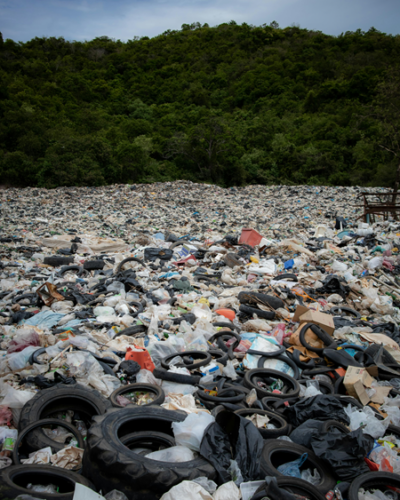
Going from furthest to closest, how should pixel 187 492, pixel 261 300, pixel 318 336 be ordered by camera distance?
pixel 261 300
pixel 318 336
pixel 187 492

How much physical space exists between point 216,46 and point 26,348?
65766 mm

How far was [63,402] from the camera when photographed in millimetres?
2359

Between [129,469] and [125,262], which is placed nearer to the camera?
[129,469]

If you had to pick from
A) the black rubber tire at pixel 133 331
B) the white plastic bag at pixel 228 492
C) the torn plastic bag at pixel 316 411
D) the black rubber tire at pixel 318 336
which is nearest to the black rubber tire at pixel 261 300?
the black rubber tire at pixel 318 336

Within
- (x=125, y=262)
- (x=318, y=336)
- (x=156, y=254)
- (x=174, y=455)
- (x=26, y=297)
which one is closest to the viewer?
(x=174, y=455)

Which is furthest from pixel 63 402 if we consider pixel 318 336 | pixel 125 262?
pixel 125 262

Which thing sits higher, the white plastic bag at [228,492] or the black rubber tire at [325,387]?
the white plastic bag at [228,492]

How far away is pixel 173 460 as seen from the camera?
1859 mm

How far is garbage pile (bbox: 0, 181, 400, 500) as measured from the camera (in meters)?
1.80

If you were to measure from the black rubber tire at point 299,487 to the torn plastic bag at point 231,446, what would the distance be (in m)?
0.13

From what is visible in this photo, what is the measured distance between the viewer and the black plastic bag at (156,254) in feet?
21.7

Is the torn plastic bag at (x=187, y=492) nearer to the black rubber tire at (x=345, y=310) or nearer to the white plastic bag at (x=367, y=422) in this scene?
the white plastic bag at (x=367, y=422)

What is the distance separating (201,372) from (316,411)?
3.38ft

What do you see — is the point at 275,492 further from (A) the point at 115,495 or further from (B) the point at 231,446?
(A) the point at 115,495
